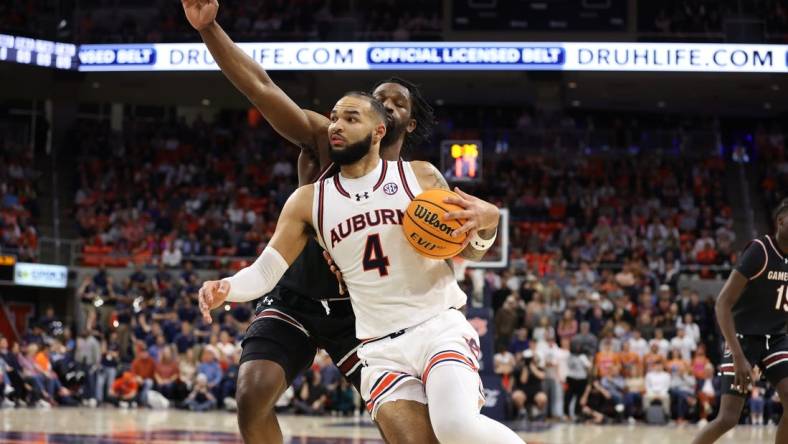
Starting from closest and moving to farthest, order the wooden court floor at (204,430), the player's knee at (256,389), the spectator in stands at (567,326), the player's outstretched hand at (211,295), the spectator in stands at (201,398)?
the player's outstretched hand at (211,295) < the player's knee at (256,389) < the wooden court floor at (204,430) < the spectator in stands at (201,398) < the spectator in stands at (567,326)

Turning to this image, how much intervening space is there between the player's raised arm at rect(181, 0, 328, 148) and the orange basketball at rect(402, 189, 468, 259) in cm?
100

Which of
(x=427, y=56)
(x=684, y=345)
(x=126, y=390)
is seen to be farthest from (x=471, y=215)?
(x=427, y=56)

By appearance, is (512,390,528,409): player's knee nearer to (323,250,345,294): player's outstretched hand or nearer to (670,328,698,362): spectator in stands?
(670,328,698,362): spectator in stands

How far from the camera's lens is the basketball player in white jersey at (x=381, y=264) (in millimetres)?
4965

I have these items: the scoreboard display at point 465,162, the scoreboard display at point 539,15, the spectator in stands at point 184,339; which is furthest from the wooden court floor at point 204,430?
the scoreboard display at point 539,15

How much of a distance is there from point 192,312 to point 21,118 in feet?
45.2

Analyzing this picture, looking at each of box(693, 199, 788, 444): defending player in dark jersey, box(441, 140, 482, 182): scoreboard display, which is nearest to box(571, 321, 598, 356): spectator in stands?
box(441, 140, 482, 182): scoreboard display

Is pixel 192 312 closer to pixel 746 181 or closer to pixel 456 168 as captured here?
pixel 456 168

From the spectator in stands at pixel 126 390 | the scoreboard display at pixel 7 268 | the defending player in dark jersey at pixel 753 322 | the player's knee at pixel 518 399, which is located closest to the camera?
the defending player in dark jersey at pixel 753 322

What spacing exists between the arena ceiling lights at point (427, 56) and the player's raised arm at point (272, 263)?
2132cm

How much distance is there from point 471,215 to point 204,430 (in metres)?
8.71

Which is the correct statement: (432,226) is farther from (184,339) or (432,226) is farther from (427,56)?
(427,56)

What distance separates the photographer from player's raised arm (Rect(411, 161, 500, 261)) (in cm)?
484

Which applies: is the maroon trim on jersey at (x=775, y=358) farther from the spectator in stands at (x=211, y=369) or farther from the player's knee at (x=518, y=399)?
the spectator in stands at (x=211, y=369)
